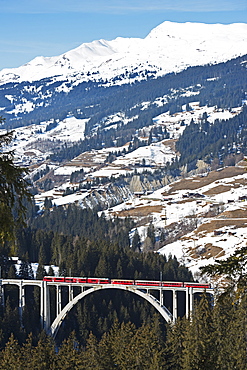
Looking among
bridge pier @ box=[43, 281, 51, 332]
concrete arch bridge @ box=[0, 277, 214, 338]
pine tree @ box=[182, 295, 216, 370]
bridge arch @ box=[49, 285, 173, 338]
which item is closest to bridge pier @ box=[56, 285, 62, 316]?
concrete arch bridge @ box=[0, 277, 214, 338]

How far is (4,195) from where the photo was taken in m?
19.0

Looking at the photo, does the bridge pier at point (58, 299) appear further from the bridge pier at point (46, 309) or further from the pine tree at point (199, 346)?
the pine tree at point (199, 346)

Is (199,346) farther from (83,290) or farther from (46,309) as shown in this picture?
(83,290)

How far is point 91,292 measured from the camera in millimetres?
112000

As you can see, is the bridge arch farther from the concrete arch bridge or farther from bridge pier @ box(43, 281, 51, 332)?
bridge pier @ box(43, 281, 51, 332)

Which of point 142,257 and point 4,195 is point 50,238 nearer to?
point 142,257

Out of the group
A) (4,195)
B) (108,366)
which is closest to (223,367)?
(108,366)

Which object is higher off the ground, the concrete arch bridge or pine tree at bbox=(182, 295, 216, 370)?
pine tree at bbox=(182, 295, 216, 370)

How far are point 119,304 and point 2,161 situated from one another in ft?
324

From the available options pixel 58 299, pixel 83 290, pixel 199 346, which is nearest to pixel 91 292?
pixel 83 290

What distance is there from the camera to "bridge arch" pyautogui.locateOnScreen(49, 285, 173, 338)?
107062 millimetres

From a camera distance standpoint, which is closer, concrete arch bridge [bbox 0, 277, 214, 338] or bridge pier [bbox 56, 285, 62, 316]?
concrete arch bridge [bbox 0, 277, 214, 338]

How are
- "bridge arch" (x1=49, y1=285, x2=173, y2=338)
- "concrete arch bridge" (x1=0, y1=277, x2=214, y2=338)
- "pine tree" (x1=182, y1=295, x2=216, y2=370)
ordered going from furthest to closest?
"bridge arch" (x1=49, y1=285, x2=173, y2=338) → "concrete arch bridge" (x1=0, y1=277, x2=214, y2=338) → "pine tree" (x1=182, y1=295, x2=216, y2=370)

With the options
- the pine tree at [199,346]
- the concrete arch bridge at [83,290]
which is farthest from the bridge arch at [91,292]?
the pine tree at [199,346]
